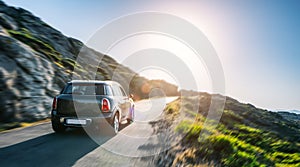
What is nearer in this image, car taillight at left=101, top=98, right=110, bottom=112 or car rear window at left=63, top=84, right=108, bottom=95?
car taillight at left=101, top=98, right=110, bottom=112

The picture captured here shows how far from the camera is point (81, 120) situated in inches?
316

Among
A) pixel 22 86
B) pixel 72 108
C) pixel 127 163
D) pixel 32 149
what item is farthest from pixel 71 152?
pixel 22 86

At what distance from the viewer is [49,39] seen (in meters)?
33.8

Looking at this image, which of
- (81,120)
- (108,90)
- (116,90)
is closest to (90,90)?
(108,90)

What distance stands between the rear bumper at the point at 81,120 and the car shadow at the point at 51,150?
40cm

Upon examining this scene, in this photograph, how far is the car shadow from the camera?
17.4 ft

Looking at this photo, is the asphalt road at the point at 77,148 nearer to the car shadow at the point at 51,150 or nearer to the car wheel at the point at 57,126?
the car shadow at the point at 51,150

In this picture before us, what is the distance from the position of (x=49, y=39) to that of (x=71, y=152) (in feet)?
99.8

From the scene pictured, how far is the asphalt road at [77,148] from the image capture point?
5449mm

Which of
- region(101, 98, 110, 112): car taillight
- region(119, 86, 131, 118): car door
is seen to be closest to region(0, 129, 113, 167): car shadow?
region(101, 98, 110, 112): car taillight

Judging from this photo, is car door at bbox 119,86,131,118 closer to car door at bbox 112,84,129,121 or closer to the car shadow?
car door at bbox 112,84,129,121

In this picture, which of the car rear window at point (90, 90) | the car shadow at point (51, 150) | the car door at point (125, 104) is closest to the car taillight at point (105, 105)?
the car rear window at point (90, 90)

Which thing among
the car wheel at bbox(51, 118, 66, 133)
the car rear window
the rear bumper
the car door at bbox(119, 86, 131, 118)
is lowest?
the car wheel at bbox(51, 118, 66, 133)

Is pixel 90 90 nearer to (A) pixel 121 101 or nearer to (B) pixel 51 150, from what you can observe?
(A) pixel 121 101
